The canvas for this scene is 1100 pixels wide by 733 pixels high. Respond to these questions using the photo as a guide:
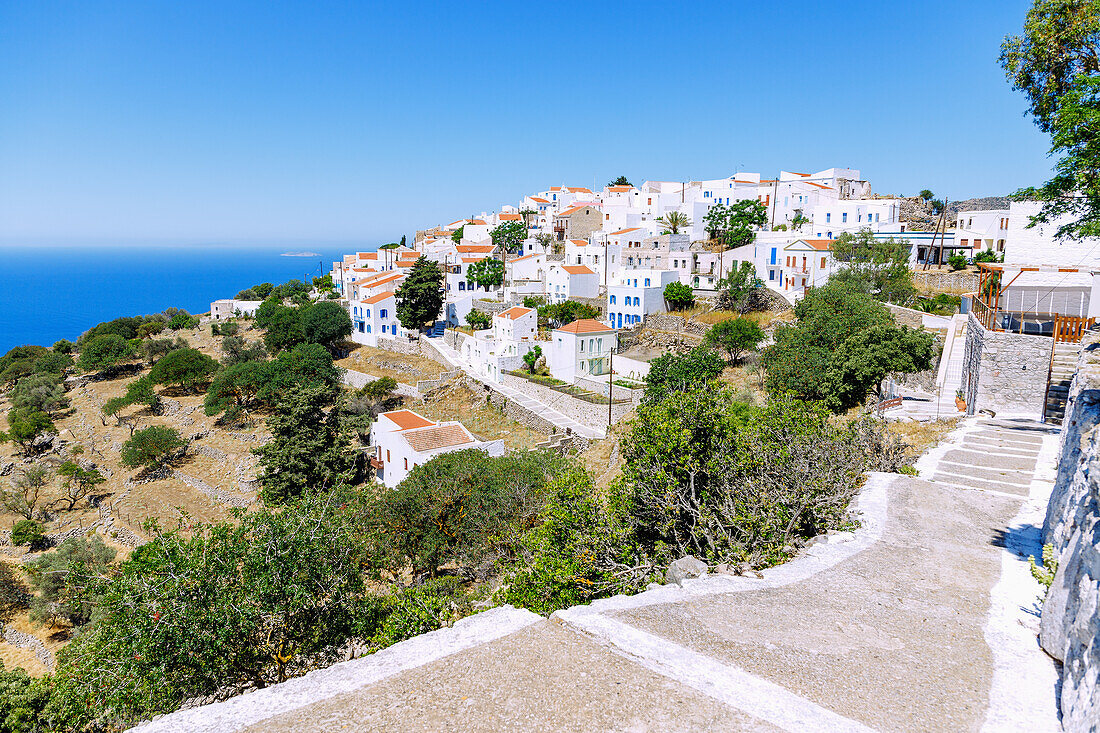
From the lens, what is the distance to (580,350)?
131ft

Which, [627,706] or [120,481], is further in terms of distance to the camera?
[120,481]

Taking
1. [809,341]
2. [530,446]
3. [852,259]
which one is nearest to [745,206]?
[852,259]

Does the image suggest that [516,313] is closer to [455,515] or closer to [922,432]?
[455,515]

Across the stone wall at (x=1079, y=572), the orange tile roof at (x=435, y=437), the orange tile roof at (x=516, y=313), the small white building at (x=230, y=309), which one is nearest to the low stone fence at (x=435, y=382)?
the orange tile roof at (x=516, y=313)

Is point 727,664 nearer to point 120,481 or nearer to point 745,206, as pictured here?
point 120,481

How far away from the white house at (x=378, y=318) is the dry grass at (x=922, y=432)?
4393 cm

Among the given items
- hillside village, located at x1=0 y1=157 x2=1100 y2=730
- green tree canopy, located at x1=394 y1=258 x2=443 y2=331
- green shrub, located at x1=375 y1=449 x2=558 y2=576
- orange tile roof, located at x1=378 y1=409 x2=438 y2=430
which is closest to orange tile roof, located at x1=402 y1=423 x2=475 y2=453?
hillside village, located at x1=0 y1=157 x2=1100 y2=730

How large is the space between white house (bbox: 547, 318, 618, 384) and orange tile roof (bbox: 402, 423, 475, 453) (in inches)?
506

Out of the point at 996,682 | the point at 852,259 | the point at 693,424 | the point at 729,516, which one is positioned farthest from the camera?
the point at 852,259

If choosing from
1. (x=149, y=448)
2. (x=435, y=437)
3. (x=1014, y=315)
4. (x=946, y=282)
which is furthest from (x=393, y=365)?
(x=946, y=282)

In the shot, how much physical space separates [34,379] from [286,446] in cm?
3253

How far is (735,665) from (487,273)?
54.4 m

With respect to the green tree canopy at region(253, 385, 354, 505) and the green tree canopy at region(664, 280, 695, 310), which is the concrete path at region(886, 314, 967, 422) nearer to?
the green tree canopy at region(664, 280, 695, 310)

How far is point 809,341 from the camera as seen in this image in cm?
2847
